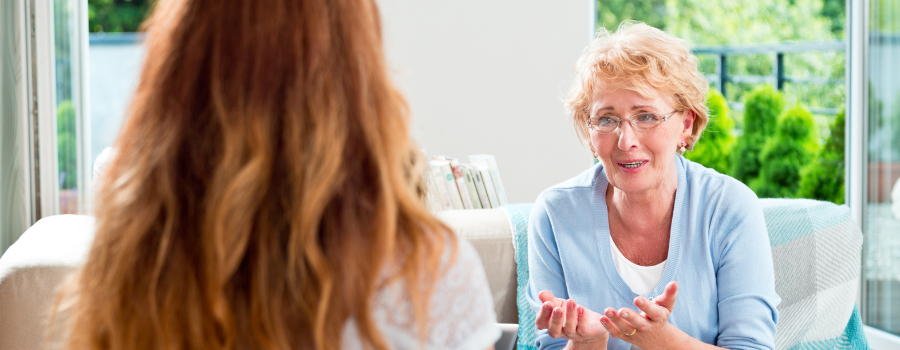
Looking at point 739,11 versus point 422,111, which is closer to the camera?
point 422,111

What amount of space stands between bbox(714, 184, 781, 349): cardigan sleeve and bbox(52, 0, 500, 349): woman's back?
100 cm

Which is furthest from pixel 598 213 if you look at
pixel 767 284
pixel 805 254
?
pixel 805 254

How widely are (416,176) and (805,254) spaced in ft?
4.99

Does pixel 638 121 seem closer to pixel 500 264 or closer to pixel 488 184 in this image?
pixel 500 264

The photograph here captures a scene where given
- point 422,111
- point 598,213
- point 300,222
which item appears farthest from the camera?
point 422,111

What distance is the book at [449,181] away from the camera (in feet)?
7.95

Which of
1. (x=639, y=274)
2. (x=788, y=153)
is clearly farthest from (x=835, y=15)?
(x=639, y=274)

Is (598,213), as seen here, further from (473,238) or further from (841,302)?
(841,302)

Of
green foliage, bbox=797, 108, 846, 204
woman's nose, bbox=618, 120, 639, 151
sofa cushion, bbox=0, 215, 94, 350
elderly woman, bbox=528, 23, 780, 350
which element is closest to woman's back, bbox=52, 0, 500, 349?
elderly woman, bbox=528, 23, 780, 350

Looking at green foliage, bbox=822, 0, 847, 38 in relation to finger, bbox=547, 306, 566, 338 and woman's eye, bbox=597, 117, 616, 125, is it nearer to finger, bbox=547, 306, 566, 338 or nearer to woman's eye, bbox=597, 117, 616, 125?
woman's eye, bbox=597, 117, 616, 125

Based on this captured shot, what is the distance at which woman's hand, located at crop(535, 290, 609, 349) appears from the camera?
129 centimetres

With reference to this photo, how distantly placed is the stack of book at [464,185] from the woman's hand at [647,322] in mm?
1093

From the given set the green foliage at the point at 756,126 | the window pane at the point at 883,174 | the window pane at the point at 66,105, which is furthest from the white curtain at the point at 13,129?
the green foliage at the point at 756,126

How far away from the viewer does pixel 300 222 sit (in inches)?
24.4
